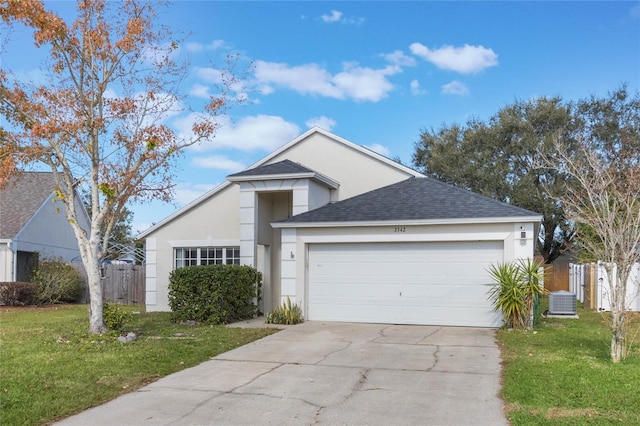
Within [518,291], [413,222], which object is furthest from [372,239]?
[518,291]

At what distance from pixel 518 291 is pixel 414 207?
367cm

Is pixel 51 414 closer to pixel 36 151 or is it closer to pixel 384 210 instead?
pixel 36 151

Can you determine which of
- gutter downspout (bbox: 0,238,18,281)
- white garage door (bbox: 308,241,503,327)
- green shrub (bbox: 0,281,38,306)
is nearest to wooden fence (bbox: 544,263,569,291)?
white garage door (bbox: 308,241,503,327)

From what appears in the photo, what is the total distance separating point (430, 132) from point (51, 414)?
112ft

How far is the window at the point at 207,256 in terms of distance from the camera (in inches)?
770

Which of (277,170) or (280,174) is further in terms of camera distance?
(277,170)

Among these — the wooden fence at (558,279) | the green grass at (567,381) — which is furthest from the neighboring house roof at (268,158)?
the wooden fence at (558,279)

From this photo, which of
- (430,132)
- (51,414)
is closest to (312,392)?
(51,414)

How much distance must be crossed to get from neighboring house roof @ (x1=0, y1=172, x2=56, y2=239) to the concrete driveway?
59.4 ft

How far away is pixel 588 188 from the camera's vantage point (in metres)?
9.51

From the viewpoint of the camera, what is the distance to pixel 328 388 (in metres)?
7.77

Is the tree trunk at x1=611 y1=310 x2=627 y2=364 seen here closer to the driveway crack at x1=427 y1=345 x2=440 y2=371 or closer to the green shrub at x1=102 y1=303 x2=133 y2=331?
the driveway crack at x1=427 y1=345 x2=440 y2=371

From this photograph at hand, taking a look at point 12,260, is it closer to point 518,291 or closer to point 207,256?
point 207,256

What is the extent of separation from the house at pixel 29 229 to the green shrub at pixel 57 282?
1.28 meters
